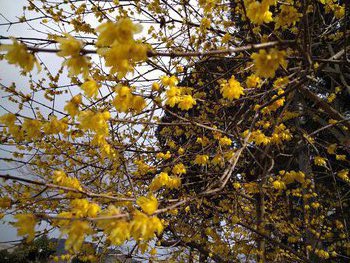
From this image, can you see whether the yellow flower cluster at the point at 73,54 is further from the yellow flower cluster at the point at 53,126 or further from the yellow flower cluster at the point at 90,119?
the yellow flower cluster at the point at 53,126

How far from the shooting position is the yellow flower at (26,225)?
135 centimetres

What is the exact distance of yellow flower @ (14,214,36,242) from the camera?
135cm

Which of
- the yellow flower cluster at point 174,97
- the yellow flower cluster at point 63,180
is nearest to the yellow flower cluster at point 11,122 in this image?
the yellow flower cluster at point 63,180

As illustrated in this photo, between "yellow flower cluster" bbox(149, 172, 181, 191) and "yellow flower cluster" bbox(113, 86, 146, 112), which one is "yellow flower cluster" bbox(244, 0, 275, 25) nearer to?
"yellow flower cluster" bbox(113, 86, 146, 112)

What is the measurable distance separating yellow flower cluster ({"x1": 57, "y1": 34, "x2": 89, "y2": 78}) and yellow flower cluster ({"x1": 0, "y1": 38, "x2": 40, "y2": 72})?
17 cm

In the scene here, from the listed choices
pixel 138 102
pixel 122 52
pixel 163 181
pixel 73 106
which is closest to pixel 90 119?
pixel 73 106

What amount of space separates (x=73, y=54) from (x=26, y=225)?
848mm

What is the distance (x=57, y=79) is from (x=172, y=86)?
304 cm

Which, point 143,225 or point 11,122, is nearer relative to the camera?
point 143,225

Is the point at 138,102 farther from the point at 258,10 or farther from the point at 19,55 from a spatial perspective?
the point at 258,10

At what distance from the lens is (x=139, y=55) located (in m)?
1.38

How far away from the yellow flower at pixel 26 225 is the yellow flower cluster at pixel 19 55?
0.73 metres

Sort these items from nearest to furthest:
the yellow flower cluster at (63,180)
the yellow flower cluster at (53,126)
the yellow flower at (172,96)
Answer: the yellow flower cluster at (63,180) → the yellow flower cluster at (53,126) → the yellow flower at (172,96)

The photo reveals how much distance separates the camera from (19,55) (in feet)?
4.53
